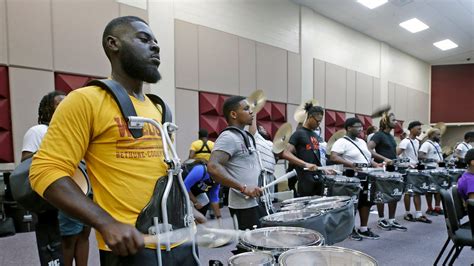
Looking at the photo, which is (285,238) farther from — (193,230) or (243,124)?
(243,124)

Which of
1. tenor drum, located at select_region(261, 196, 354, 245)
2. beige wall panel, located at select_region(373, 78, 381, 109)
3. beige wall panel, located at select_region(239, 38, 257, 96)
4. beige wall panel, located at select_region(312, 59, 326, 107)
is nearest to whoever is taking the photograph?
tenor drum, located at select_region(261, 196, 354, 245)

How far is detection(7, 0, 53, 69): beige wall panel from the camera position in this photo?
373 centimetres

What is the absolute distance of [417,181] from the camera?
4066 mm

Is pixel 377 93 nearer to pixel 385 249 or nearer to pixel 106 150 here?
pixel 385 249

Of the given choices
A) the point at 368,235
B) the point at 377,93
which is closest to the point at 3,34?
the point at 368,235

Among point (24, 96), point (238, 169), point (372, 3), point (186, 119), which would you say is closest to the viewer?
point (238, 169)

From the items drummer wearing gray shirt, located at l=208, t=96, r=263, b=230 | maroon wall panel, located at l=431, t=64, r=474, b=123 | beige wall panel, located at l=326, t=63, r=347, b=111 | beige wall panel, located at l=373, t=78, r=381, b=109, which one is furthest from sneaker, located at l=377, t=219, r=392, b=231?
maroon wall panel, located at l=431, t=64, r=474, b=123

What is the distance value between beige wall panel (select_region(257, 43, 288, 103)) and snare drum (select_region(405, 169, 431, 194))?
10.5ft

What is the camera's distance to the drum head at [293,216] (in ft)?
4.33

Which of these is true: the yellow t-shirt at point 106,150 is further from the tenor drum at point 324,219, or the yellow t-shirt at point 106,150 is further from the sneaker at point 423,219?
the sneaker at point 423,219

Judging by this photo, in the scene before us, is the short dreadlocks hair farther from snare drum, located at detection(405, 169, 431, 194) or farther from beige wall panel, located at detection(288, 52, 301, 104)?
beige wall panel, located at detection(288, 52, 301, 104)

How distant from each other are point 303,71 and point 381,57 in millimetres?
3795

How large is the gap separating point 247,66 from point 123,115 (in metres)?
5.34

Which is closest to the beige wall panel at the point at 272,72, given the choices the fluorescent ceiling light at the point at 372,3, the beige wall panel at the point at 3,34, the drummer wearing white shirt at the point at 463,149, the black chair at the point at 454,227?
the fluorescent ceiling light at the point at 372,3
